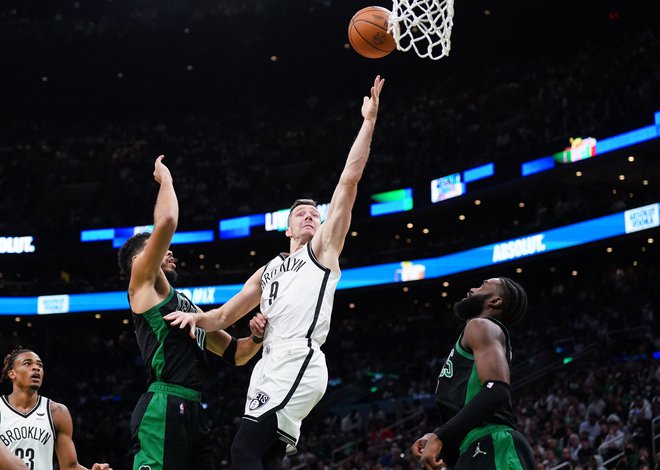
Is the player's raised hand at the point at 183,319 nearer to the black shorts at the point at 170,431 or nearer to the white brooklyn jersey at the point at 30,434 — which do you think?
the black shorts at the point at 170,431

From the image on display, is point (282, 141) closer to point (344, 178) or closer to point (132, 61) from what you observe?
point (132, 61)

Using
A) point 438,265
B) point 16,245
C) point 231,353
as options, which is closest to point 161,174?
point 231,353

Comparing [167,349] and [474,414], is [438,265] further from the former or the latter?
[474,414]

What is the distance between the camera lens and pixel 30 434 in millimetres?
6621

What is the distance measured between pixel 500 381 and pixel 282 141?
1145 inches

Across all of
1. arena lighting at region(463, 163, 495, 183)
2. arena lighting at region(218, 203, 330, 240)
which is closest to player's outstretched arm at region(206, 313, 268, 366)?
arena lighting at region(463, 163, 495, 183)

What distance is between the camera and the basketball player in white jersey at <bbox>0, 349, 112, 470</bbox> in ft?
21.6

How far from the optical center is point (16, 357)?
272 inches

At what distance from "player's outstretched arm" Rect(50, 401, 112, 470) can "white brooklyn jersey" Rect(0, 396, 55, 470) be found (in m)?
0.04

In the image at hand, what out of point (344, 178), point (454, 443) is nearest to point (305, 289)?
point (344, 178)

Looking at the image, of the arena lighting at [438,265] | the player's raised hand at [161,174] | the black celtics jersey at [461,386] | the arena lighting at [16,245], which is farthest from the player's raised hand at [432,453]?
the arena lighting at [16,245]

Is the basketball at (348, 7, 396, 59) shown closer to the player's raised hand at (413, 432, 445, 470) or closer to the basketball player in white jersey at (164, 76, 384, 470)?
the basketball player in white jersey at (164, 76, 384, 470)

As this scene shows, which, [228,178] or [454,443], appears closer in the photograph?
[454,443]

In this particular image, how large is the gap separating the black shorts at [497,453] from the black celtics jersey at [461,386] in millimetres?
81
